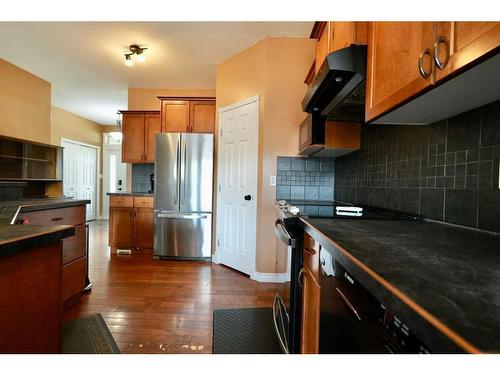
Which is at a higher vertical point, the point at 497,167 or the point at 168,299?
the point at 497,167

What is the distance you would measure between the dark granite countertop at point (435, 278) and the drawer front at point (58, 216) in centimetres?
193

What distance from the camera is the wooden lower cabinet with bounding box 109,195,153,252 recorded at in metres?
3.96

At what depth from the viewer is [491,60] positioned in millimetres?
A: 630

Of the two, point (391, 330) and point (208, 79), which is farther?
point (208, 79)

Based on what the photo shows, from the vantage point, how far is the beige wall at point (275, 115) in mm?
2863

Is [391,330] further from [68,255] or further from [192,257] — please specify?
[192,257]

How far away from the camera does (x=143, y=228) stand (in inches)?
156

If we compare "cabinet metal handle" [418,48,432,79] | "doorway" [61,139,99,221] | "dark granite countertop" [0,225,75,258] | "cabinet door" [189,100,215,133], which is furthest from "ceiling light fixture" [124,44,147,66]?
"doorway" [61,139,99,221]

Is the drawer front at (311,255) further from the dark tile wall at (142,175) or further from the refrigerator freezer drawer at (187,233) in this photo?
the dark tile wall at (142,175)

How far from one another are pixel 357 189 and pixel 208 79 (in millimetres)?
2989

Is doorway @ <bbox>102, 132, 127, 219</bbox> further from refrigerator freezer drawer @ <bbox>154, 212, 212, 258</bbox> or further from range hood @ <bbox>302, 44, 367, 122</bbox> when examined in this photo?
range hood @ <bbox>302, 44, 367, 122</bbox>

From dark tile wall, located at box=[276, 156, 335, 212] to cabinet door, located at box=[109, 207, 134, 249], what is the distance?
240 cm

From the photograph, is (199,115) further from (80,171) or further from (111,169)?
(111,169)
